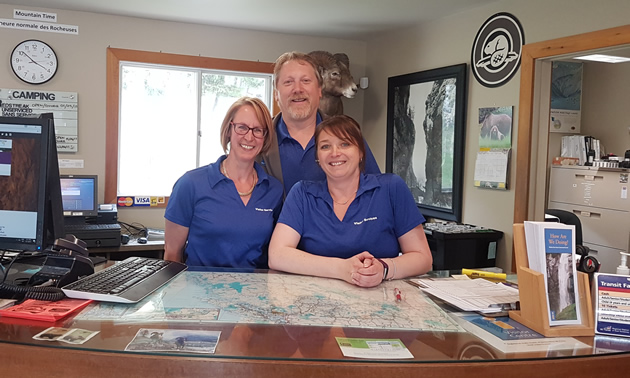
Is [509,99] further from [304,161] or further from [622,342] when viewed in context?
[622,342]

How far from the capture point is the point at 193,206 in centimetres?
207

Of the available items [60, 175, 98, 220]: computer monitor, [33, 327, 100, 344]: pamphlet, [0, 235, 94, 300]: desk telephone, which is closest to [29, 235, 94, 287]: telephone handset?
[0, 235, 94, 300]: desk telephone

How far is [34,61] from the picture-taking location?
4.62m

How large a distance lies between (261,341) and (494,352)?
1.66ft

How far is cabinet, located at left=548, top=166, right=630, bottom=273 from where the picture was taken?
15.2 feet

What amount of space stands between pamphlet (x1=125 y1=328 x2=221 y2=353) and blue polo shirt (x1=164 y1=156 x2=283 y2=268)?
855 mm

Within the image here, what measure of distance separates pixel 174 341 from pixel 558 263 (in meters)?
0.96

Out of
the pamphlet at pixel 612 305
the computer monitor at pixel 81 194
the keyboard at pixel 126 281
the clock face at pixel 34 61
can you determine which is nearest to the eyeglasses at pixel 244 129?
the keyboard at pixel 126 281

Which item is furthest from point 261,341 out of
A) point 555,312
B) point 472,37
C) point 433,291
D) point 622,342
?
point 472,37

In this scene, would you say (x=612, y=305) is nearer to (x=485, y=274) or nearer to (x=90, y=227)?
(x=485, y=274)

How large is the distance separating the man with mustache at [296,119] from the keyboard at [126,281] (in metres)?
0.77

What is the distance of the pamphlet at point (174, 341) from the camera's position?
1.08 meters

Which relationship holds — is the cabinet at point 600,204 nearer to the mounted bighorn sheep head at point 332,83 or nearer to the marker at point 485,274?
the mounted bighorn sheep head at point 332,83

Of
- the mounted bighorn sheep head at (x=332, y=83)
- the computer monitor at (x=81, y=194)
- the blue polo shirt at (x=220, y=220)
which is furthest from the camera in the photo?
the mounted bighorn sheep head at (x=332, y=83)
